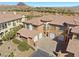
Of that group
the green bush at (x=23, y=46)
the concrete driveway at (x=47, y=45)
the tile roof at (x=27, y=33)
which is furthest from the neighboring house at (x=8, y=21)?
the concrete driveway at (x=47, y=45)

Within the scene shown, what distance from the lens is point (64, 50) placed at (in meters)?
2.44

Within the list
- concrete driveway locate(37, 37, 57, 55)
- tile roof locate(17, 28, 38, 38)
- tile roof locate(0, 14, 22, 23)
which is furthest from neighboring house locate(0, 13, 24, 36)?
concrete driveway locate(37, 37, 57, 55)

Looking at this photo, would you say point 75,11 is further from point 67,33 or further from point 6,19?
point 6,19

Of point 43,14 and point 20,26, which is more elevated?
point 43,14

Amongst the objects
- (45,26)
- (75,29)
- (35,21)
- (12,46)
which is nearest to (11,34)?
(12,46)

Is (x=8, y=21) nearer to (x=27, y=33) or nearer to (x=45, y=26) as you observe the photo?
(x=27, y=33)

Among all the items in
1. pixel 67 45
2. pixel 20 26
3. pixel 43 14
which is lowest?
pixel 67 45

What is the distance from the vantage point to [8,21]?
2.50 meters

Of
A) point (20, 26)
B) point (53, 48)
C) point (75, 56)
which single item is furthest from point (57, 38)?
point (20, 26)

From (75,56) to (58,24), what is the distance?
0.46 meters

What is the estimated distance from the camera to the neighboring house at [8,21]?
2471 millimetres

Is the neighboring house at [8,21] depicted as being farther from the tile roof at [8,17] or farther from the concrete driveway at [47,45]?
the concrete driveway at [47,45]

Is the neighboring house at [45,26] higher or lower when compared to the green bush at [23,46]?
higher

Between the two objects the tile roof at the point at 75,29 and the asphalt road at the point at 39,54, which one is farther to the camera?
the asphalt road at the point at 39,54
